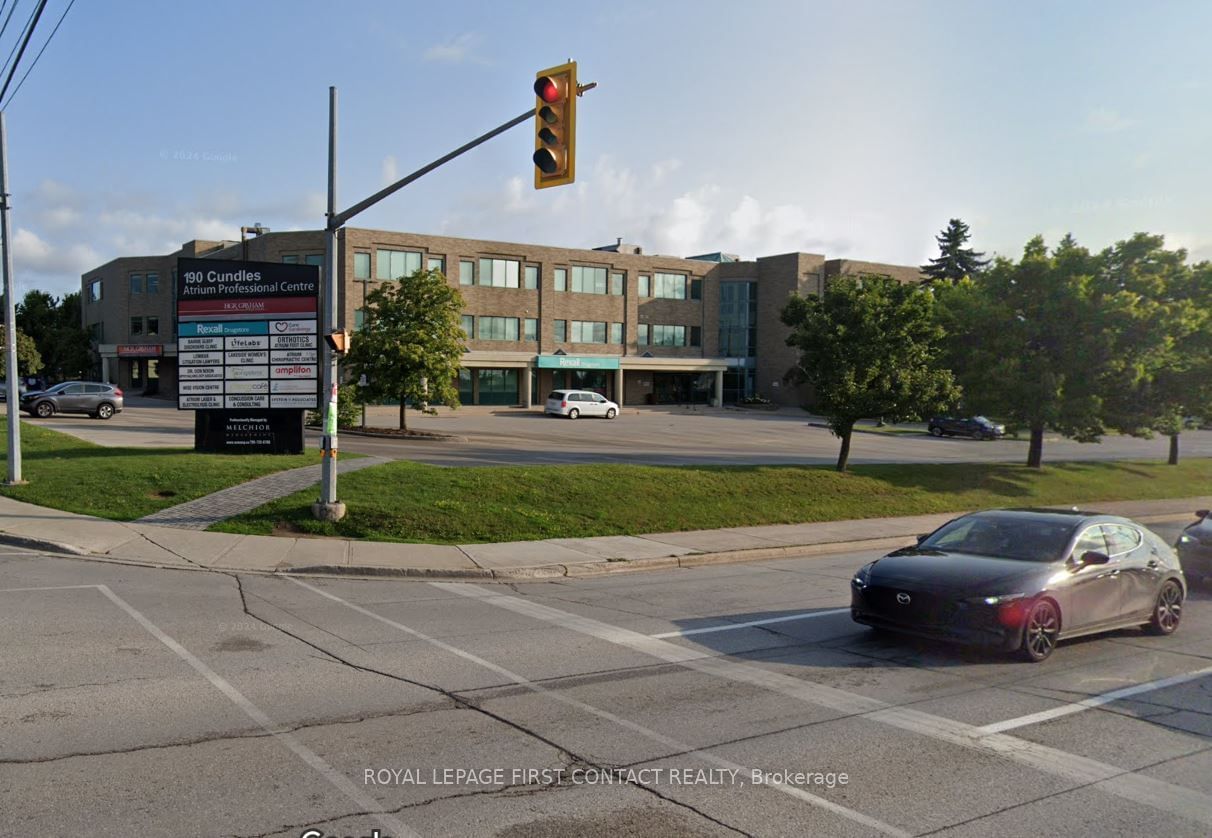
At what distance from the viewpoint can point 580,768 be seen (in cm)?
562

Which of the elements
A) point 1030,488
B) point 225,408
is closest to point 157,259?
point 225,408

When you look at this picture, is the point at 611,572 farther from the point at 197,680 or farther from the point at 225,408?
the point at 225,408

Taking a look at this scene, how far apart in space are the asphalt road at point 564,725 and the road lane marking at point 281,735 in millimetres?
22

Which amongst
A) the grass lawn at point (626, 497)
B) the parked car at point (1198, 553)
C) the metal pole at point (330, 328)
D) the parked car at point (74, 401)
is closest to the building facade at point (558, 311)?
the parked car at point (74, 401)

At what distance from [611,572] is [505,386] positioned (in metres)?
52.8

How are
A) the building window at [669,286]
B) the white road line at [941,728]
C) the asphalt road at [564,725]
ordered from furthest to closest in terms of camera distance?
the building window at [669,286]
the white road line at [941,728]
the asphalt road at [564,725]

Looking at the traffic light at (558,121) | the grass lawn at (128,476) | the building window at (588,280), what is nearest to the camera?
the traffic light at (558,121)

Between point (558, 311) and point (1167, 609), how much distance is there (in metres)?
58.7

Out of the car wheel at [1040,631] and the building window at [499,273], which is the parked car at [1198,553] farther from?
the building window at [499,273]

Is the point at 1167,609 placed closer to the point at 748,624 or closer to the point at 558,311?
the point at 748,624

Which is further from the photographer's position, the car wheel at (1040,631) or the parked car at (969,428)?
the parked car at (969,428)

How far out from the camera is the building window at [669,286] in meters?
72.1

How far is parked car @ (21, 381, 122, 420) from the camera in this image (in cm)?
3797

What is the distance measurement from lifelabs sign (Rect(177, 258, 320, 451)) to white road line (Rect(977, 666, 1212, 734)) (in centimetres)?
1638
